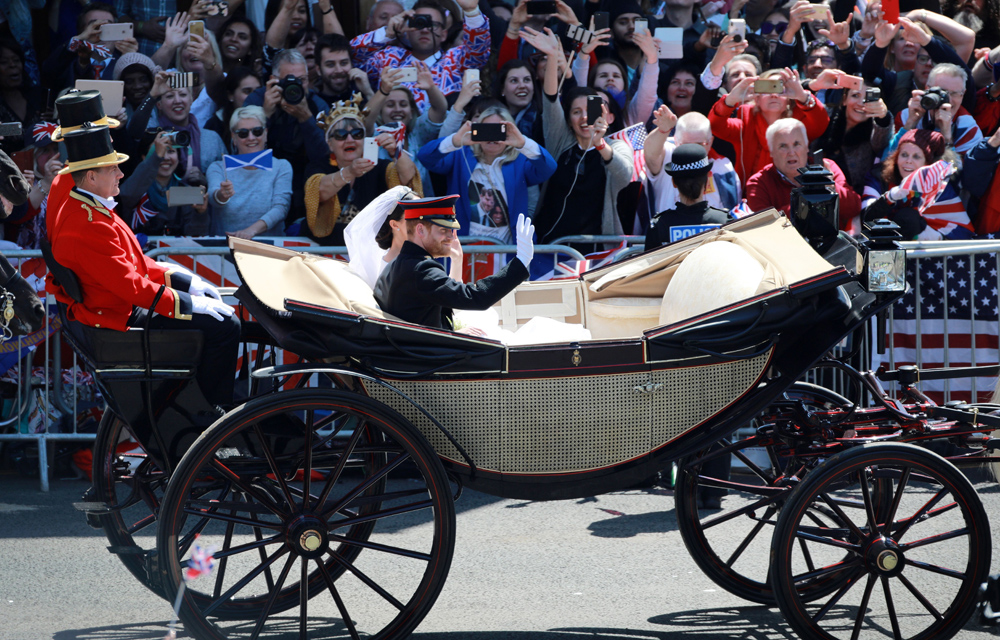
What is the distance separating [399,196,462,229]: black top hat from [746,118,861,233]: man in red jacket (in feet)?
10.1

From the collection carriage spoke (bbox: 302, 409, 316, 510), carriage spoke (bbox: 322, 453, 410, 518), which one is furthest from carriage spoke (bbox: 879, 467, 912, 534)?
carriage spoke (bbox: 302, 409, 316, 510)

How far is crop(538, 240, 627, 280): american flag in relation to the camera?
239 inches

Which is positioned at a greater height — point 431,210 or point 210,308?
point 431,210

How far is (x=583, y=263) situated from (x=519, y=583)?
2.09 metres

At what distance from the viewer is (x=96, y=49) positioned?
7.70 meters

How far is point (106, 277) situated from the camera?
3.84m

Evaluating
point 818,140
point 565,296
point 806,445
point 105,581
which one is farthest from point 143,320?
point 818,140

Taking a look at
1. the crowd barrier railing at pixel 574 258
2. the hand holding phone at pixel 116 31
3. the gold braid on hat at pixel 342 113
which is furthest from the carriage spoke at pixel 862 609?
the hand holding phone at pixel 116 31

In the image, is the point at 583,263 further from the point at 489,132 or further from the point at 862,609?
the point at 862,609

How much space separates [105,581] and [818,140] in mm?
5327

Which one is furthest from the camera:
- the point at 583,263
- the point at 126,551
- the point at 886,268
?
the point at 583,263

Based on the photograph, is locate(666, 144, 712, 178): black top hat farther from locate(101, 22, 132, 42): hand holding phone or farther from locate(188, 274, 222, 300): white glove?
locate(101, 22, 132, 42): hand holding phone

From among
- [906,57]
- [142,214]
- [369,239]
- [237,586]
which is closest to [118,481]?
[237,586]

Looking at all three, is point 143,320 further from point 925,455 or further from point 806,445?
point 925,455
